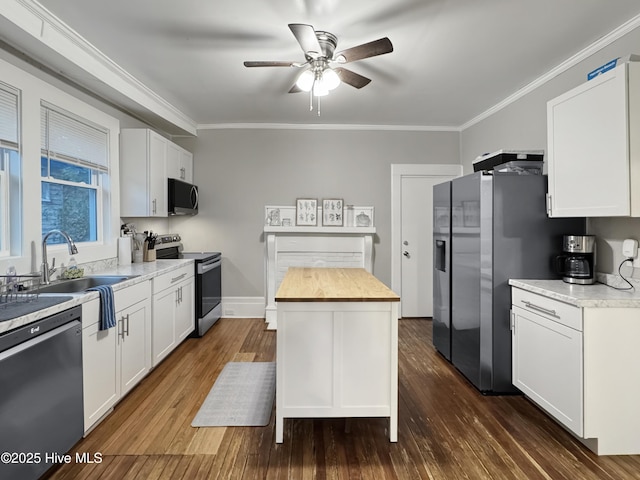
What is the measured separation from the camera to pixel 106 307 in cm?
223

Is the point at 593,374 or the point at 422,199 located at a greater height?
the point at 422,199

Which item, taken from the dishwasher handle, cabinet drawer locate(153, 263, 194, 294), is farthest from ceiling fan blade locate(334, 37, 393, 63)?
cabinet drawer locate(153, 263, 194, 294)

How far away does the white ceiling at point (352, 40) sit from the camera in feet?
7.00

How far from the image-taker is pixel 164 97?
3.69m

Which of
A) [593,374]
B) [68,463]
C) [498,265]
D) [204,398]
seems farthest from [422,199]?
[68,463]

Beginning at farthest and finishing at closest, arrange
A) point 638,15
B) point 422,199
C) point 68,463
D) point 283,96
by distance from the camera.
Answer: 1. point 422,199
2. point 283,96
3. point 638,15
4. point 68,463

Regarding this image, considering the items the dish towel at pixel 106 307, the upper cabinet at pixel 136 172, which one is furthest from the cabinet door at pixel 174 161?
the dish towel at pixel 106 307

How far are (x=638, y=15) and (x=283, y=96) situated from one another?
9.01 ft

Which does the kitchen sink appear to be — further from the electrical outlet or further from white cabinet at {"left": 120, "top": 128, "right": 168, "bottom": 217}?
the electrical outlet

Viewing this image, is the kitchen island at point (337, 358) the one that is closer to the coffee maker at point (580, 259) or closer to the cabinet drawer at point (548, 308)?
the cabinet drawer at point (548, 308)

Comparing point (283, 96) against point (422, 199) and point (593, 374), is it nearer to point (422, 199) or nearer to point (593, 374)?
point (422, 199)

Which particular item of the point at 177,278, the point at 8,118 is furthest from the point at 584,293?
the point at 8,118

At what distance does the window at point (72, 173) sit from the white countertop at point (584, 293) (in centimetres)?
347

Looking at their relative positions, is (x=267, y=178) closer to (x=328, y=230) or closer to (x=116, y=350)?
(x=328, y=230)
